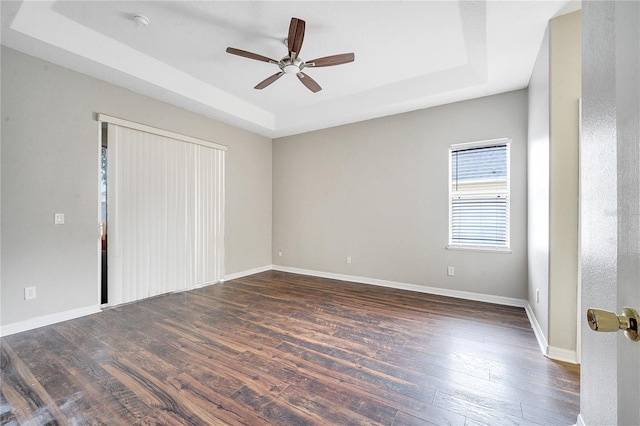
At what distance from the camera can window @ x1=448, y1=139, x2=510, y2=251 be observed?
3.66 metres

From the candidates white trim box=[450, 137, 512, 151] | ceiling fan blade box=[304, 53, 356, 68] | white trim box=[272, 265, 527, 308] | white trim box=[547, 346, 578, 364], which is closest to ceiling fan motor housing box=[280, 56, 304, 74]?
ceiling fan blade box=[304, 53, 356, 68]

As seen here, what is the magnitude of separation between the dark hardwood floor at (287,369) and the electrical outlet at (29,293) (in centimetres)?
36

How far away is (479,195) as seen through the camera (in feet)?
12.5

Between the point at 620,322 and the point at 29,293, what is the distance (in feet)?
14.2

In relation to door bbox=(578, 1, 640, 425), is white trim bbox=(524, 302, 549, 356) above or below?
below

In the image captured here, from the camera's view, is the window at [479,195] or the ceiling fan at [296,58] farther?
the window at [479,195]

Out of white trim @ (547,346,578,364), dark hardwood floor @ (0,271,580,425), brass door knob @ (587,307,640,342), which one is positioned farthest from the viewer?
white trim @ (547,346,578,364)

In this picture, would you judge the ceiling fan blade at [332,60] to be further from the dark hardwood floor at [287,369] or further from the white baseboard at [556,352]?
the white baseboard at [556,352]

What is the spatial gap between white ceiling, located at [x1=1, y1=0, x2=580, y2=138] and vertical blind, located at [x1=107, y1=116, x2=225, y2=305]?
780 mm

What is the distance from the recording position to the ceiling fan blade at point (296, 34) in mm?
2240

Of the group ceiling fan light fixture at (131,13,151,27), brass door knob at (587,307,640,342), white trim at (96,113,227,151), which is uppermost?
ceiling fan light fixture at (131,13,151,27)

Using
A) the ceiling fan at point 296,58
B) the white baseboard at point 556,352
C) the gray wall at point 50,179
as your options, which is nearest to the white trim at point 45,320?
the gray wall at point 50,179

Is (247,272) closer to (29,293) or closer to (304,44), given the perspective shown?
(29,293)

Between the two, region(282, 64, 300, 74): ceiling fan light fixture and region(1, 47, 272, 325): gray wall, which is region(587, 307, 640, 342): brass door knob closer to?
region(282, 64, 300, 74): ceiling fan light fixture
